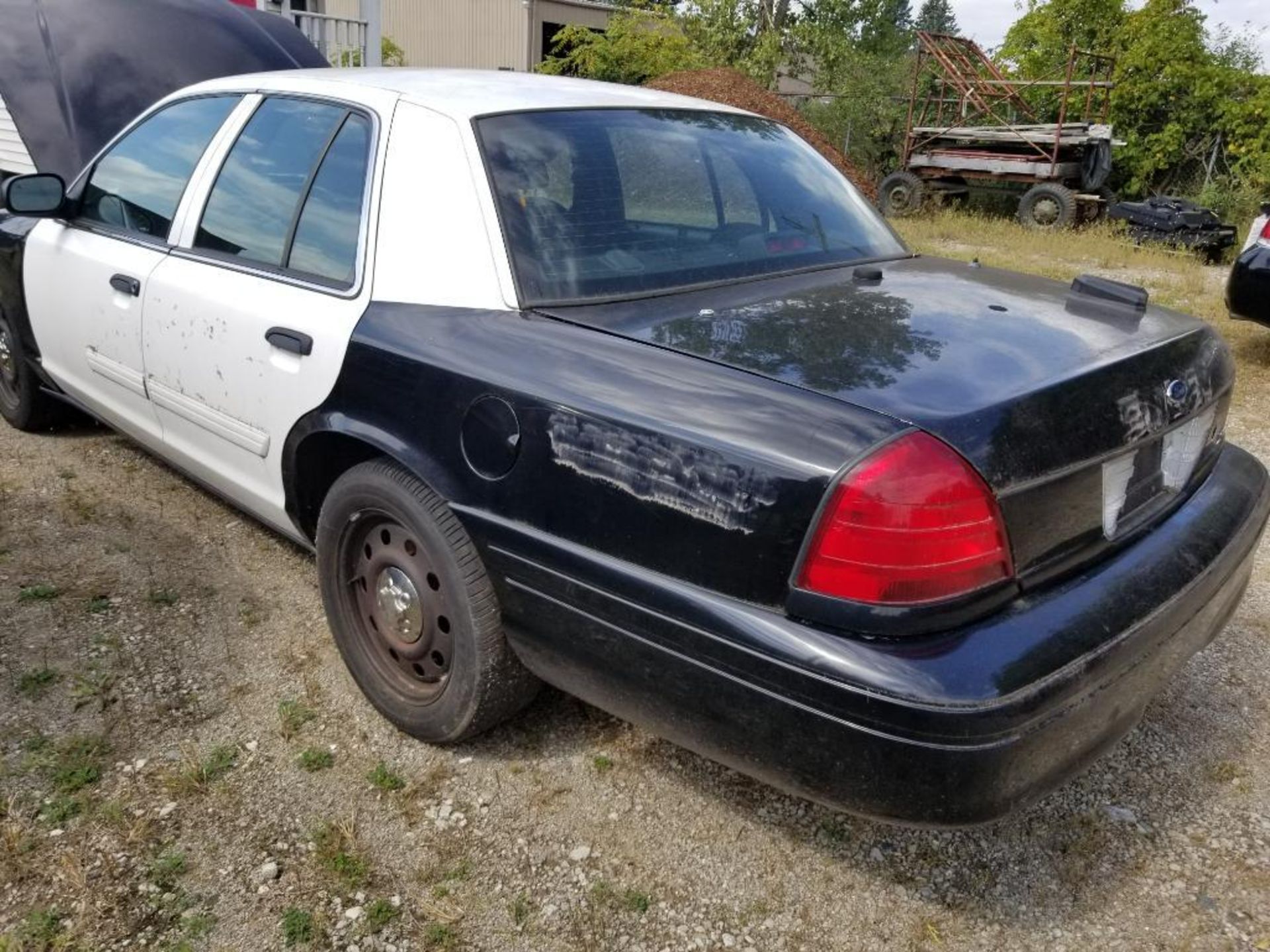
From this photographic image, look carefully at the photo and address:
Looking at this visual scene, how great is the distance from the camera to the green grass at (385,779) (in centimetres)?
254

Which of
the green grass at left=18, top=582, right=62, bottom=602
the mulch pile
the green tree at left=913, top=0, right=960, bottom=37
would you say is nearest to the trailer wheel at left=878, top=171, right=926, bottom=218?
the mulch pile

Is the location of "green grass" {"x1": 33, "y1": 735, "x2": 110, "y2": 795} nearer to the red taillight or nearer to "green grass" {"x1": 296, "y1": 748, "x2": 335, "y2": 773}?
"green grass" {"x1": 296, "y1": 748, "x2": 335, "y2": 773}

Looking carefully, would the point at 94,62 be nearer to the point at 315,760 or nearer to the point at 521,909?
the point at 315,760

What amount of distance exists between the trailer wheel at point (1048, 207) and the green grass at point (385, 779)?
14.6 metres

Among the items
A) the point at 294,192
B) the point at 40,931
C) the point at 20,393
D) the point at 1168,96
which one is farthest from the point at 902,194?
the point at 40,931

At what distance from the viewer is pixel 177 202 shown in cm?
332

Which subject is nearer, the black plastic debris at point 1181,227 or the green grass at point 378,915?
the green grass at point 378,915

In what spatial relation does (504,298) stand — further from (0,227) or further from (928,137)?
(928,137)

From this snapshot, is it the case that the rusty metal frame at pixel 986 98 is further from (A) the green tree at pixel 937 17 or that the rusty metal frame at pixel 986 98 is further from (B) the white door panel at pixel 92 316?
(A) the green tree at pixel 937 17

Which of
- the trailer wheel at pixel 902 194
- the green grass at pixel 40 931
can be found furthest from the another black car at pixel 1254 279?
the trailer wheel at pixel 902 194

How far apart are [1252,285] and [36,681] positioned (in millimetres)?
6211

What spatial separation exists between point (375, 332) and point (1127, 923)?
211 centimetres

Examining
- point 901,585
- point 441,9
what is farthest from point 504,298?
point 441,9

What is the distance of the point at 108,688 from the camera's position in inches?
113
